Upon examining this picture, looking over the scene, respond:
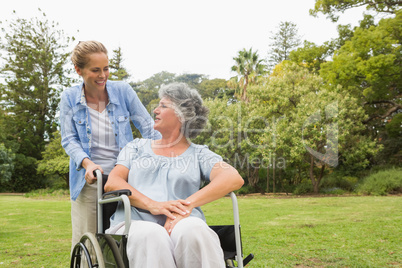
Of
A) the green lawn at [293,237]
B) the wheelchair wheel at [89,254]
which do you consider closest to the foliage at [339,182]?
the green lawn at [293,237]

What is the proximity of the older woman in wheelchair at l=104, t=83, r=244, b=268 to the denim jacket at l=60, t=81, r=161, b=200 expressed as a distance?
0.27 metres

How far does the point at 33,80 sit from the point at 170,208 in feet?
80.5

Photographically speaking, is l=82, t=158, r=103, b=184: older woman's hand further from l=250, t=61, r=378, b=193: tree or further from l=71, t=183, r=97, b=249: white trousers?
l=250, t=61, r=378, b=193: tree

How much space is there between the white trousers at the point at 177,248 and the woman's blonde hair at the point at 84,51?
106 centimetres

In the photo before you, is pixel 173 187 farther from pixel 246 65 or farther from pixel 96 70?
pixel 246 65

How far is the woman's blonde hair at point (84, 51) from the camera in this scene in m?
2.20

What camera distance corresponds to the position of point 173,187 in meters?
2.01

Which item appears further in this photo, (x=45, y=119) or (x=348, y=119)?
(x=45, y=119)

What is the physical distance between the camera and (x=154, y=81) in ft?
101

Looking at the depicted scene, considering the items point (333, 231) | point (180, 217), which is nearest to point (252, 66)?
point (333, 231)

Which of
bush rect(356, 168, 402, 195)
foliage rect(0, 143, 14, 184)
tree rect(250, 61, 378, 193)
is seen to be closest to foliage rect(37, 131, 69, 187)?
foliage rect(0, 143, 14, 184)

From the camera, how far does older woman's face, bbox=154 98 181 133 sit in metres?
2.13

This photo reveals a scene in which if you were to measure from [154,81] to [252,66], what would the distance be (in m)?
11.0

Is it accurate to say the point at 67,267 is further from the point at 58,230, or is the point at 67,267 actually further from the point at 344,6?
the point at 344,6
